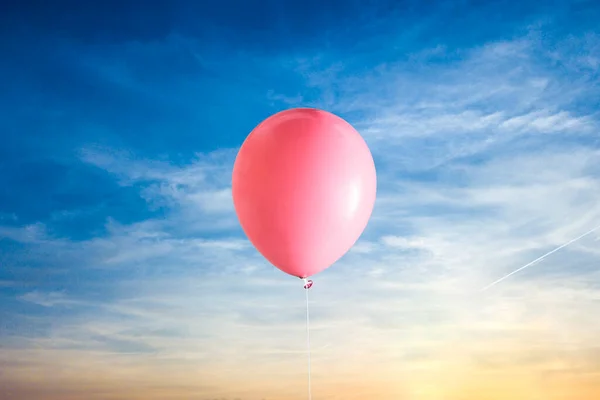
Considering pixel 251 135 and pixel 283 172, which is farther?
pixel 251 135

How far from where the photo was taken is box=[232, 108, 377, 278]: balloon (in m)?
7.50

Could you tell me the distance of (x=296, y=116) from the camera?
25.6 ft

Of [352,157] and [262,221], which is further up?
[352,157]

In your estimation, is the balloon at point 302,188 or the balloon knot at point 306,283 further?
the balloon knot at point 306,283

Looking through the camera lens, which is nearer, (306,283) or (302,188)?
(302,188)

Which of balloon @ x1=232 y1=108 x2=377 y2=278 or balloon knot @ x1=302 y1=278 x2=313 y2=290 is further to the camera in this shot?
balloon knot @ x1=302 y1=278 x2=313 y2=290

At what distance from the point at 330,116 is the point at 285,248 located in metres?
1.78

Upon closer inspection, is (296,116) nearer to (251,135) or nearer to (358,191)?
(251,135)

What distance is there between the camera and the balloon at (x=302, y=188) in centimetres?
750

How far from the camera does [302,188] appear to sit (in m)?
7.47

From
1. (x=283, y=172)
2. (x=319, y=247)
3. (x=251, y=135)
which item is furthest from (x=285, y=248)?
(x=251, y=135)

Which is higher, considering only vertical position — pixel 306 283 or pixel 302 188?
pixel 302 188

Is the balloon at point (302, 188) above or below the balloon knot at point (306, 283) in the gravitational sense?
above

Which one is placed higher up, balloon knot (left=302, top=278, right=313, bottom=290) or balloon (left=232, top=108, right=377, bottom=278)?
balloon (left=232, top=108, right=377, bottom=278)
